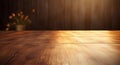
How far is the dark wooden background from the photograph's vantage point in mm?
4703

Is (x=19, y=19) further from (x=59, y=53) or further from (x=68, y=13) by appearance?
(x=59, y=53)

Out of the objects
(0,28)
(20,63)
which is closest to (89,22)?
(0,28)

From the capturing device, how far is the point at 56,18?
187 inches

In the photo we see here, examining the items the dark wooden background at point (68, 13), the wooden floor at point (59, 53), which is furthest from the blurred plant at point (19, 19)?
the wooden floor at point (59, 53)

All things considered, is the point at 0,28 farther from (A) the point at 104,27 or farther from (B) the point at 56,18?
(A) the point at 104,27

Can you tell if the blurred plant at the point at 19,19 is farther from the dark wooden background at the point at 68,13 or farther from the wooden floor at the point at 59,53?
the wooden floor at the point at 59,53

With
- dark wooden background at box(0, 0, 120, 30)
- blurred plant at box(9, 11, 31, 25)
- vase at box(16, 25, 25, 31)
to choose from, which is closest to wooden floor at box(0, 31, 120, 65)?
vase at box(16, 25, 25, 31)

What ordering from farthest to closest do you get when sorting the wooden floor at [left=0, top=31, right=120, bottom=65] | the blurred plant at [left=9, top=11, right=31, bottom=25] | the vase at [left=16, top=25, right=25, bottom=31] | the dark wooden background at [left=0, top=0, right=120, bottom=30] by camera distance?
the dark wooden background at [left=0, top=0, right=120, bottom=30] → the blurred plant at [left=9, top=11, right=31, bottom=25] → the vase at [left=16, top=25, right=25, bottom=31] → the wooden floor at [left=0, top=31, right=120, bottom=65]

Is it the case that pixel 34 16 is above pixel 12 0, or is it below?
below

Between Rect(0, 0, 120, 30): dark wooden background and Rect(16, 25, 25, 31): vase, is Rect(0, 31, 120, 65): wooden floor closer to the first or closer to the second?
Rect(16, 25, 25, 31): vase

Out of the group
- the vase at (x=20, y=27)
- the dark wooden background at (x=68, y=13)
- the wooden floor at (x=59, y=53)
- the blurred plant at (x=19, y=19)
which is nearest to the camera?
the wooden floor at (x=59, y=53)

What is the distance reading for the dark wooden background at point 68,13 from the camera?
4703mm

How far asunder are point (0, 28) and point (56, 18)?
1240mm

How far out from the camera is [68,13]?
15.5 ft
